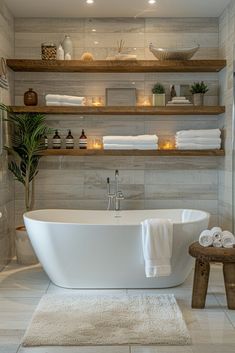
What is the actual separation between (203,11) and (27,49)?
201 centimetres

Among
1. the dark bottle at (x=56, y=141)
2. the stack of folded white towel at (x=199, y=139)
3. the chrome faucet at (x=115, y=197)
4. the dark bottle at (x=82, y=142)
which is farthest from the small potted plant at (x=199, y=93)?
the dark bottle at (x=56, y=141)

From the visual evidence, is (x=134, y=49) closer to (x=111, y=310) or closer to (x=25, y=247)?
(x=25, y=247)

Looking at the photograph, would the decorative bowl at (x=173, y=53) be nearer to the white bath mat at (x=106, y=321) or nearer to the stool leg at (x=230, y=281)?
the stool leg at (x=230, y=281)

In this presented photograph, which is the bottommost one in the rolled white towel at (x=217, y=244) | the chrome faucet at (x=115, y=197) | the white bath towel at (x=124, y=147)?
the rolled white towel at (x=217, y=244)

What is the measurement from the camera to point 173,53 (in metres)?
4.66

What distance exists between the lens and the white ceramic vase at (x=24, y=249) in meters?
4.66

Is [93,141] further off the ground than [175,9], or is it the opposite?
[175,9]

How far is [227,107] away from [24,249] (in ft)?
8.66

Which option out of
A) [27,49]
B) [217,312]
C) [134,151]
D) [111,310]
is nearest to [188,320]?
[217,312]

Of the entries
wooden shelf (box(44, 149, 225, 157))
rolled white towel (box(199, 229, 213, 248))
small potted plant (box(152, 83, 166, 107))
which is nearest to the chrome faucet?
wooden shelf (box(44, 149, 225, 157))

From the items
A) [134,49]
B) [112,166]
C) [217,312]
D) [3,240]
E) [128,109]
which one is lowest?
[217,312]

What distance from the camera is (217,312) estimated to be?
336 centimetres

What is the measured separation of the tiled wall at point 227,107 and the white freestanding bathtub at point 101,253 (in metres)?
0.77

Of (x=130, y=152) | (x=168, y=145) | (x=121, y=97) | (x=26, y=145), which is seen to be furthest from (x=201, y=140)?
(x=26, y=145)
